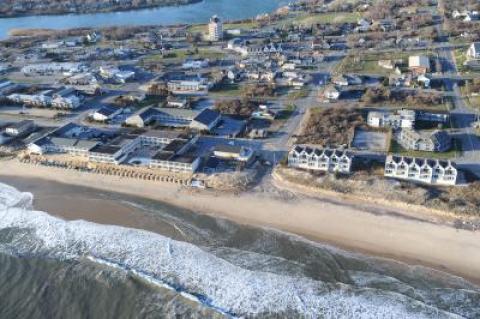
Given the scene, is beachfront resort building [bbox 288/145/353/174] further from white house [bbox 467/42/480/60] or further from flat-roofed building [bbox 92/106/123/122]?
white house [bbox 467/42/480/60]

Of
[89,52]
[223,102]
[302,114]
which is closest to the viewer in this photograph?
[302,114]

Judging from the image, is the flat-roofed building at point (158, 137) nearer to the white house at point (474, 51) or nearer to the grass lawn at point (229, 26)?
the white house at point (474, 51)

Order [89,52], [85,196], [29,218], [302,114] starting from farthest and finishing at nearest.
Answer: [89,52], [302,114], [85,196], [29,218]

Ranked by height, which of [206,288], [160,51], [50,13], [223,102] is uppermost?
[50,13]

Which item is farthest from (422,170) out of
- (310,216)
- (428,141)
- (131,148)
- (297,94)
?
(131,148)

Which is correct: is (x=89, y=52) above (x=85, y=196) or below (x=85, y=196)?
above

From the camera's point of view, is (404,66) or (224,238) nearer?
(224,238)

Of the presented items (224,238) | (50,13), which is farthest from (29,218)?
(50,13)

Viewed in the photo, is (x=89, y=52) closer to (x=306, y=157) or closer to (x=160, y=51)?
(x=160, y=51)
